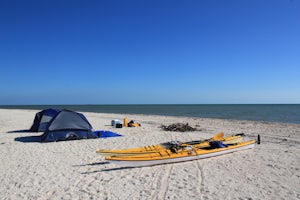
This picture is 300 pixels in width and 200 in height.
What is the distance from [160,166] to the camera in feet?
25.4

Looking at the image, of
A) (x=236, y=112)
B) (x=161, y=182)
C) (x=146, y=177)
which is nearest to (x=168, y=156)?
(x=146, y=177)

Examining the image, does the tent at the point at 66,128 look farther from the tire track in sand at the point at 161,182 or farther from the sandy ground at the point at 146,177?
the tire track in sand at the point at 161,182

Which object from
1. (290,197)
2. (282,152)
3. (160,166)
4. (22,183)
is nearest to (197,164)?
(160,166)

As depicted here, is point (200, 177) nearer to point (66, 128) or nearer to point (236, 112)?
point (66, 128)

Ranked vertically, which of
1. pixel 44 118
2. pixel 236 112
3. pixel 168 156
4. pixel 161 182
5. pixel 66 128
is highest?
pixel 44 118

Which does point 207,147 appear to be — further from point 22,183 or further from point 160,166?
point 22,183

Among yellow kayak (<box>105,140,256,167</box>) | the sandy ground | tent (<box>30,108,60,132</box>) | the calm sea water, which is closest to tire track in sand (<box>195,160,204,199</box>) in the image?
the sandy ground

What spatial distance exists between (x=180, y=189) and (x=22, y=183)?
4.13 m

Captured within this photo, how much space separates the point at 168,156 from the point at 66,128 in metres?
6.40

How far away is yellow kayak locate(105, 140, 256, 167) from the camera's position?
711cm

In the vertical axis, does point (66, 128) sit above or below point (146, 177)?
above

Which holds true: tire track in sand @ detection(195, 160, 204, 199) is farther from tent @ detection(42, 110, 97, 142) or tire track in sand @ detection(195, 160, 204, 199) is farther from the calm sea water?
the calm sea water

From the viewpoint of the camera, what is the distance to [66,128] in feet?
39.3

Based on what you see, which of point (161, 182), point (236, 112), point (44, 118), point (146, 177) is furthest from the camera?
point (236, 112)
